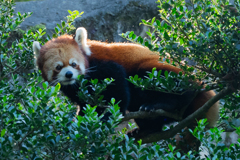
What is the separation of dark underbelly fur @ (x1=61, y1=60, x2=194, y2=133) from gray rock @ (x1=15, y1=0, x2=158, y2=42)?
9.75 ft

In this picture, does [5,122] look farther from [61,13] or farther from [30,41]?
[61,13]

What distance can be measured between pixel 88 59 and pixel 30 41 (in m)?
0.59

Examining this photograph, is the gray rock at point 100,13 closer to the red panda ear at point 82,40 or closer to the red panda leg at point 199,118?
the red panda ear at point 82,40

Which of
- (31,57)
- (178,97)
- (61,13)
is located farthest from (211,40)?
(61,13)

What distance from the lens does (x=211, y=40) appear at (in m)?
1.49

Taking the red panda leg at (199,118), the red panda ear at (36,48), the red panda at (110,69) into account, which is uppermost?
the red panda ear at (36,48)

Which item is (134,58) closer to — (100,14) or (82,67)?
(82,67)

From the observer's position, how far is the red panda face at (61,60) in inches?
91.6

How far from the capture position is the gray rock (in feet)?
17.3

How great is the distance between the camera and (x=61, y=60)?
2.34 m

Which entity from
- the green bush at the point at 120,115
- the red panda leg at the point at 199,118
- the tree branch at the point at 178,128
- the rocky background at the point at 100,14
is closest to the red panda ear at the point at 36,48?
the green bush at the point at 120,115

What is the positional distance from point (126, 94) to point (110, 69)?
0.29 meters

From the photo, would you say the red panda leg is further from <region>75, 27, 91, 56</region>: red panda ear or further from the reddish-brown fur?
<region>75, 27, 91, 56</region>: red panda ear

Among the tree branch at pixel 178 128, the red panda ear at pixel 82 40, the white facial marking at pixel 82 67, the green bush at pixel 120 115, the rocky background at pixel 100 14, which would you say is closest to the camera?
the green bush at pixel 120 115
